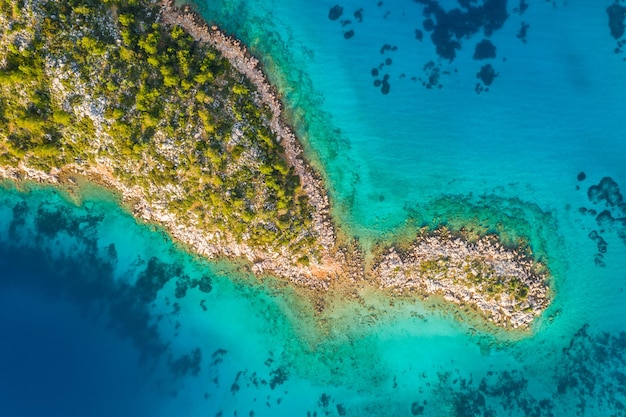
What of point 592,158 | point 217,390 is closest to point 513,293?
point 592,158

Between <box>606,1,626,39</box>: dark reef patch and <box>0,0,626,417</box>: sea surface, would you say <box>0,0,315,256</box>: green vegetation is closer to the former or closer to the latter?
<box>0,0,626,417</box>: sea surface

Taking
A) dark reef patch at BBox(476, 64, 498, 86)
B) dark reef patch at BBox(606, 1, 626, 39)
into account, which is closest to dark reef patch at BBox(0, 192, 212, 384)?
dark reef patch at BBox(476, 64, 498, 86)

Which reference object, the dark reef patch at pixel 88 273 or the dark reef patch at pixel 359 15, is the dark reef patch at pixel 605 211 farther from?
the dark reef patch at pixel 88 273

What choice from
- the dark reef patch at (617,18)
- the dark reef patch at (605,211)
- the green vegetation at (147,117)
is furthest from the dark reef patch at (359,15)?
the dark reef patch at (605,211)

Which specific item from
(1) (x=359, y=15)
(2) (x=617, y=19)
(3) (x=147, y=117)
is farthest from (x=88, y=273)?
(2) (x=617, y=19)

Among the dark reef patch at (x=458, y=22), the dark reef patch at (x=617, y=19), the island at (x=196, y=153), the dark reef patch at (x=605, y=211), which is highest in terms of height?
the dark reef patch at (x=617, y=19)

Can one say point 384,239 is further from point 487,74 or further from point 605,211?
point 605,211

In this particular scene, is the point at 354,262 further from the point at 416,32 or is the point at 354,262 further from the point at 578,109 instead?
the point at 578,109
